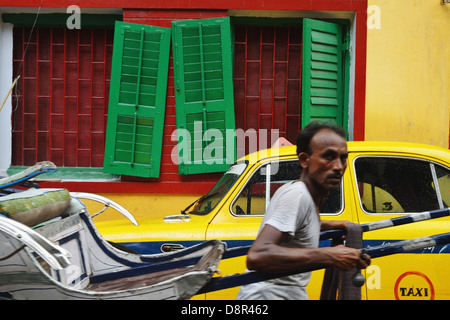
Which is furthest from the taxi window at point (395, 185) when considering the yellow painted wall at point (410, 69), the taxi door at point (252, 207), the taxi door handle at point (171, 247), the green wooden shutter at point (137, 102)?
the green wooden shutter at point (137, 102)

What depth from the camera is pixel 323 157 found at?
2.23m

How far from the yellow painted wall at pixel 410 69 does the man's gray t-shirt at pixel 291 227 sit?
546 cm

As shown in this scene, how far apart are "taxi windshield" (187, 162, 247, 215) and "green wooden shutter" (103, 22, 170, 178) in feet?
9.90

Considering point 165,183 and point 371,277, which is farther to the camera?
point 165,183

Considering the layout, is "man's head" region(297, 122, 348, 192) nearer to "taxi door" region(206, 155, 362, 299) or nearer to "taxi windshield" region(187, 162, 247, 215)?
"taxi door" region(206, 155, 362, 299)

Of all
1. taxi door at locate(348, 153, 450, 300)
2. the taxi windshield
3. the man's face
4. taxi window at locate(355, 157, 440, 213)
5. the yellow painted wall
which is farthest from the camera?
the yellow painted wall

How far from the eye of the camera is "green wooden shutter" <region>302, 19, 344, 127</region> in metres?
7.35

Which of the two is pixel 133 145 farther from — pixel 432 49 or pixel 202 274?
pixel 202 274

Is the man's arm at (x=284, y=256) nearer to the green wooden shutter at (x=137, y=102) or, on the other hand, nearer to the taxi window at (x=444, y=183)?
the taxi window at (x=444, y=183)

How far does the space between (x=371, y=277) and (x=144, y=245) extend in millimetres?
1609

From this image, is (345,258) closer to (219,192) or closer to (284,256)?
(284,256)

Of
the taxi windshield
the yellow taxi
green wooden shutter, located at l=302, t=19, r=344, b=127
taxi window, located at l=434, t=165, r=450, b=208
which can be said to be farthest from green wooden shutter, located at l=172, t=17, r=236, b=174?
taxi window, located at l=434, t=165, r=450, b=208

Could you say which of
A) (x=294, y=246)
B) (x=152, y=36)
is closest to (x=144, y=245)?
(x=294, y=246)

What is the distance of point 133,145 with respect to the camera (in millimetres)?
7391
